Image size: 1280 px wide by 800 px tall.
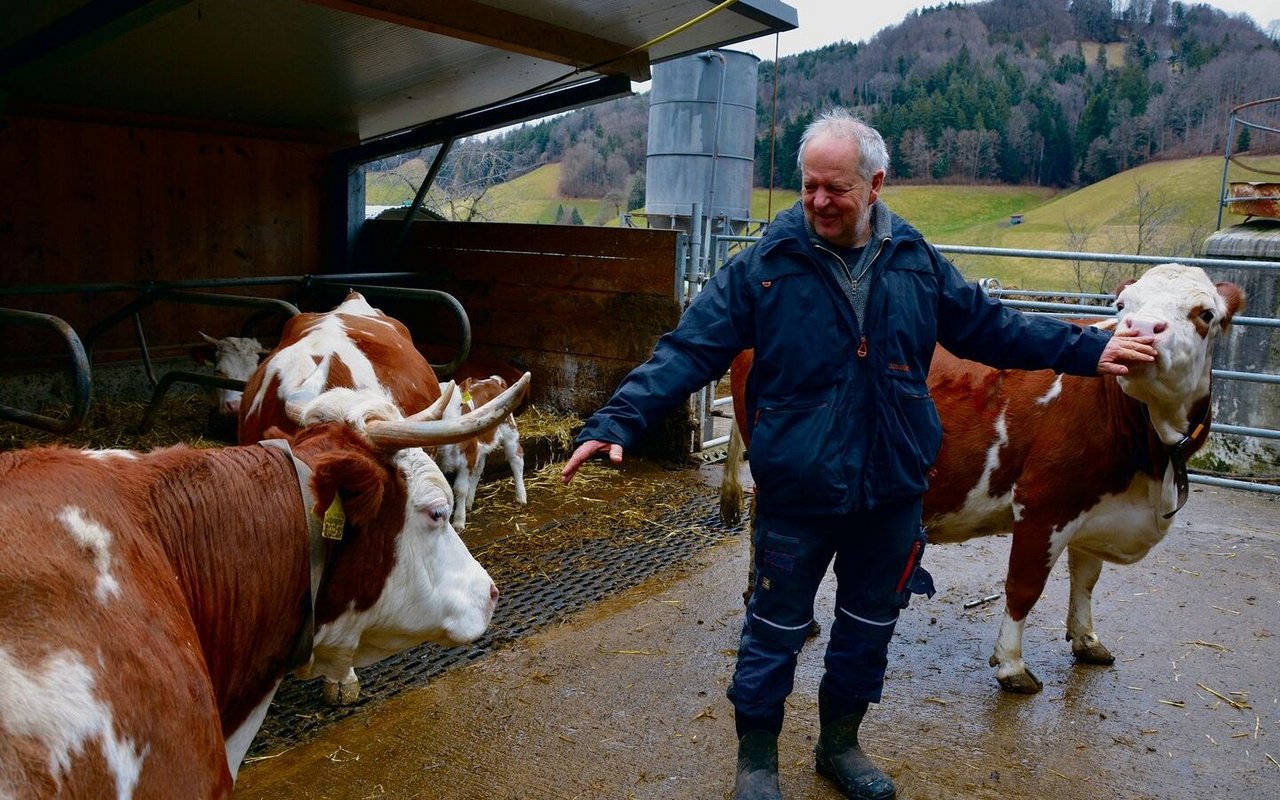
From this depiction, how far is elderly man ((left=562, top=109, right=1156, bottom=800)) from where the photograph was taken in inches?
106

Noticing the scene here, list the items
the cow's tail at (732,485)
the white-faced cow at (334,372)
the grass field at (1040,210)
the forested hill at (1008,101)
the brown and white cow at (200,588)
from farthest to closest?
the forested hill at (1008,101)
the grass field at (1040,210)
the cow's tail at (732,485)
the white-faced cow at (334,372)
the brown and white cow at (200,588)

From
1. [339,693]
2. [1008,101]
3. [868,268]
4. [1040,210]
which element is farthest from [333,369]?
[1008,101]

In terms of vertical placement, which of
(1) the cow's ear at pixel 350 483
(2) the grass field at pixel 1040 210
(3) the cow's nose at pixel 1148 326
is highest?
(2) the grass field at pixel 1040 210

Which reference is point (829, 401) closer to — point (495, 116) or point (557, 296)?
point (557, 296)

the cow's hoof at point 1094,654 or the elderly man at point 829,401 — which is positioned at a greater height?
the elderly man at point 829,401

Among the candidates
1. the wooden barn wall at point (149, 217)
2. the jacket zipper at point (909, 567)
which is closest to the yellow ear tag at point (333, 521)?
the jacket zipper at point (909, 567)

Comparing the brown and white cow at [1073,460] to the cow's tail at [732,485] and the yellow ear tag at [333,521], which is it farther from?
the yellow ear tag at [333,521]

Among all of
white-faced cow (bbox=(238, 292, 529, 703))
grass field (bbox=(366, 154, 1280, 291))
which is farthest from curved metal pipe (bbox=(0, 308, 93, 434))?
grass field (bbox=(366, 154, 1280, 291))

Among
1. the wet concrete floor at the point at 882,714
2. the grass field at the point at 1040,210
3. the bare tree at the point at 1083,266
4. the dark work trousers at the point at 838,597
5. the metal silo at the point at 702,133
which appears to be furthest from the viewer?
the grass field at the point at 1040,210

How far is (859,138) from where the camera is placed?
2.69m

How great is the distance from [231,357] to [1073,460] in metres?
5.31

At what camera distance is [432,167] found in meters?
8.15

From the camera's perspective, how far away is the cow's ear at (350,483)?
208cm

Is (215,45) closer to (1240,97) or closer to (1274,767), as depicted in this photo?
(1274,767)
